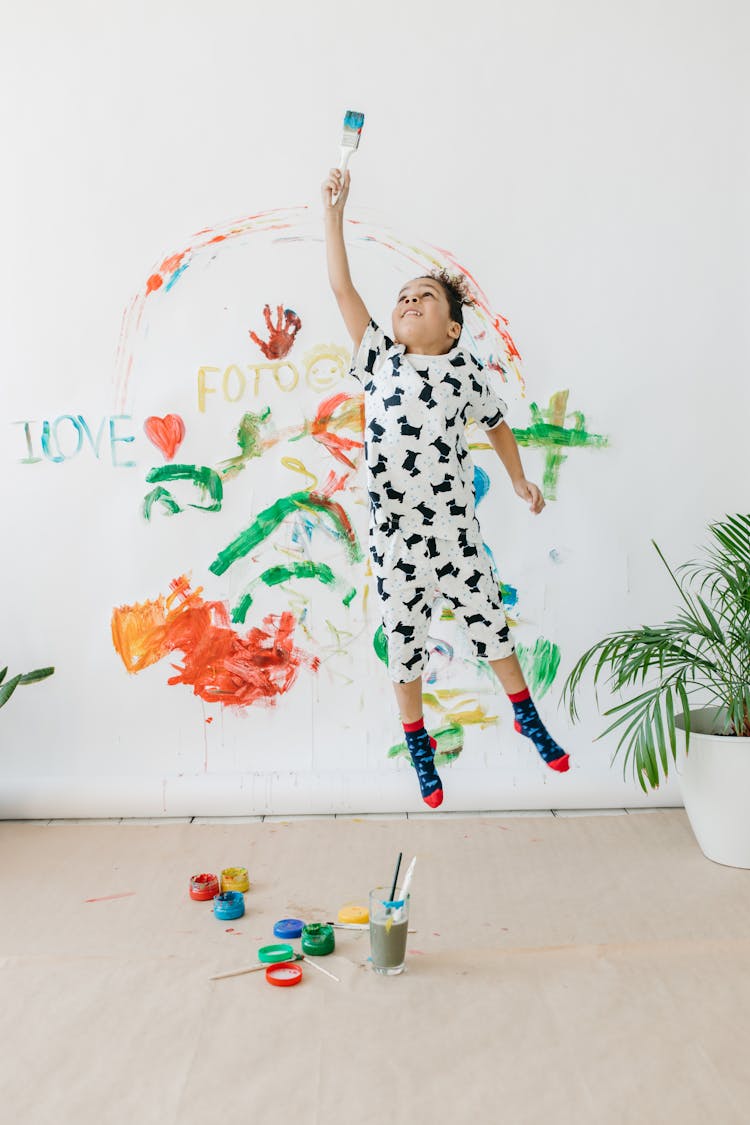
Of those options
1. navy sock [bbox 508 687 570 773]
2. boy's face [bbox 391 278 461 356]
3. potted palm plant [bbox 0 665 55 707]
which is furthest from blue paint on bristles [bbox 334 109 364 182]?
potted palm plant [bbox 0 665 55 707]

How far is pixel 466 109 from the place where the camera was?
2803mm

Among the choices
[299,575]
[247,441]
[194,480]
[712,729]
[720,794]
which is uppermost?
[247,441]

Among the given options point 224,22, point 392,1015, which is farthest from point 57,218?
point 392,1015

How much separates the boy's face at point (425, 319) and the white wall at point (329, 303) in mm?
417

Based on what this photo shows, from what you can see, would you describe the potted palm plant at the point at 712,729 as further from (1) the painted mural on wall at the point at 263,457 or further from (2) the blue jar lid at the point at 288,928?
(2) the blue jar lid at the point at 288,928

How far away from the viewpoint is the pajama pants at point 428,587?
2473mm

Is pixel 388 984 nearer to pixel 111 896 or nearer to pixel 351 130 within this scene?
pixel 111 896

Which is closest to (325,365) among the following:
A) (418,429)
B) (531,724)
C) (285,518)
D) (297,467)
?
(297,467)

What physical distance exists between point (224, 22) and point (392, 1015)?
253 cm

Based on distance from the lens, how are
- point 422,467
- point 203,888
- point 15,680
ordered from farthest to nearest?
point 15,680 → point 422,467 → point 203,888

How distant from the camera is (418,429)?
7.97 feet

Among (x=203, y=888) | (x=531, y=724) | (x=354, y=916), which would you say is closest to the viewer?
(x=354, y=916)

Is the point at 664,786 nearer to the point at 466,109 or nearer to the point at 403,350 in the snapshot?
the point at 403,350

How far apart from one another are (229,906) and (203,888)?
14 centimetres
